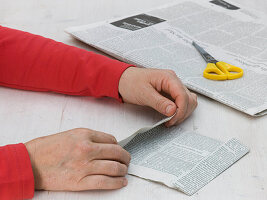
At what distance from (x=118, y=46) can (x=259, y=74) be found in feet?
1.01

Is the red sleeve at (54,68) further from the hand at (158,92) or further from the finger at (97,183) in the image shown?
the finger at (97,183)

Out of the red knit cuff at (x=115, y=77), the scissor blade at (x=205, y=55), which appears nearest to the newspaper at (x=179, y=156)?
the red knit cuff at (x=115, y=77)

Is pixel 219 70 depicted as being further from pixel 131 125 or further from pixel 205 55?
pixel 131 125

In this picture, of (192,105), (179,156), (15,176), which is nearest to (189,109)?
(192,105)

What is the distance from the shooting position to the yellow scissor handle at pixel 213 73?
92 cm

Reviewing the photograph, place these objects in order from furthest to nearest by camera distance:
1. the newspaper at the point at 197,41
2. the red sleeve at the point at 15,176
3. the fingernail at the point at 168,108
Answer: the newspaper at the point at 197,41 < the fingernail at the point at 168,108 < the red sleeve at the point at 15,176

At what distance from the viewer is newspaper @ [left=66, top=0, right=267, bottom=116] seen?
0.89 m

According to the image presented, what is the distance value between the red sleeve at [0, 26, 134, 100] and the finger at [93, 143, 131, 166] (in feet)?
0.71

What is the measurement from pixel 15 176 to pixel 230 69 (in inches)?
20.3

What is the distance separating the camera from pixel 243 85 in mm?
904

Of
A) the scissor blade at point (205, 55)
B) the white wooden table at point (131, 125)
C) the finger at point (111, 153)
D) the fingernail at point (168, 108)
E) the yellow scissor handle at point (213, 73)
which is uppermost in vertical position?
the scissor blade at point (205, 55)

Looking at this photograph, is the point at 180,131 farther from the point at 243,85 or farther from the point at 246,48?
the point at 246,48

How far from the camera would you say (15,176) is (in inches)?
24.0

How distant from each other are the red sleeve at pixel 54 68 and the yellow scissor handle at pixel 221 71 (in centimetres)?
17
